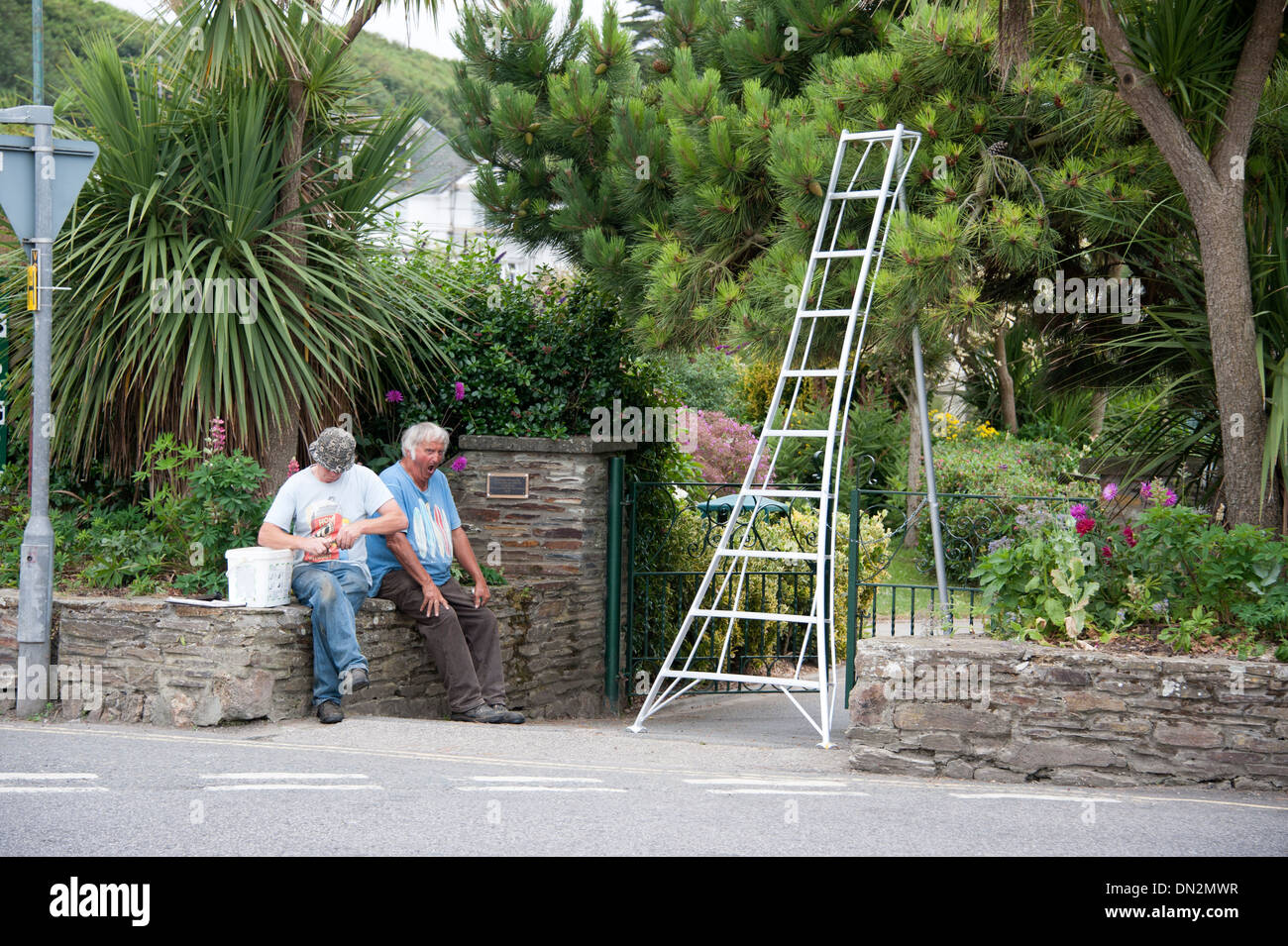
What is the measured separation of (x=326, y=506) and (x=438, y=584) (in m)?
1.03

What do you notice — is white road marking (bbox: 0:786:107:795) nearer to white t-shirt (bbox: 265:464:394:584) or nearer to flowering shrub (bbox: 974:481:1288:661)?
white t-shirt (bbox: 265:464:394:584)

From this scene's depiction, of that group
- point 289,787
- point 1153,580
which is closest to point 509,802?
point 289,787

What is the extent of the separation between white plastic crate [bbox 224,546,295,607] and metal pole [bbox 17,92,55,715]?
3.45 ft

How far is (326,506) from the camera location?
6.97m

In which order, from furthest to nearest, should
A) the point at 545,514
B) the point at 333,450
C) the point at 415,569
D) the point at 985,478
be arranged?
the point at 985,478, the point at 545,514, the point at 415,569, the point at 333,450

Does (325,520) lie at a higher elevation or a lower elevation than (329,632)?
higher

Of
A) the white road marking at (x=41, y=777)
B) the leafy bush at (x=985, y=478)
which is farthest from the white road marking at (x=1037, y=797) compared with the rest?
the leafy bush at (x=985, y=478)

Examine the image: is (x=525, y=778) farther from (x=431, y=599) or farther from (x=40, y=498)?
(x=40, y=498)

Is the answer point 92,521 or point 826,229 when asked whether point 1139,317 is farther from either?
point 92,521

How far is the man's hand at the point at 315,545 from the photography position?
6.75m

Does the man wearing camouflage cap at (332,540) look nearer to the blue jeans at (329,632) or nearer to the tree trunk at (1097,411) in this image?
the blue jeans at (329,632)

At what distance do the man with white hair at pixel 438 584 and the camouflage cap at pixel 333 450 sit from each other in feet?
1.71

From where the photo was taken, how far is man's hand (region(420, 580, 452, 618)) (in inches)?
290

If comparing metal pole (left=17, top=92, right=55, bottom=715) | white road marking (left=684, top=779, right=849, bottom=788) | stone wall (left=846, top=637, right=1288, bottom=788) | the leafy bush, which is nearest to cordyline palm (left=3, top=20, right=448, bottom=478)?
metal pole (left=17, top=92, right=55, bottom=715)
